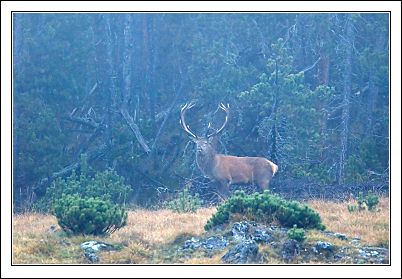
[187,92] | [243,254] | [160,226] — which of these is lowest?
[243,254]

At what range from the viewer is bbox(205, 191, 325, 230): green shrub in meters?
12.4

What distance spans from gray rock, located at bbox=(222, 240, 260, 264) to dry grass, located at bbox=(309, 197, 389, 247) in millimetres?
1926

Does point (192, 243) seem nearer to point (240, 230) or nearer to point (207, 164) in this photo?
point (240, 230)

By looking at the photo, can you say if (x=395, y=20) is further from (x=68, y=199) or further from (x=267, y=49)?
(x=267, y=49)

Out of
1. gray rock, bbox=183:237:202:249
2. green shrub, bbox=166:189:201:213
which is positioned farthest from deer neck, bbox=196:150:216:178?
gray rock, bbox=183:237:202:249

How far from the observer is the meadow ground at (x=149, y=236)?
1148cm

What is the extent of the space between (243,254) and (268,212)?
1476 millimetres

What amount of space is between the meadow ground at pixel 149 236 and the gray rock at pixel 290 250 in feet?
1.66

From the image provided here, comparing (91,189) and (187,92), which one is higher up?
(187,92)

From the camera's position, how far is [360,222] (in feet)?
43.9

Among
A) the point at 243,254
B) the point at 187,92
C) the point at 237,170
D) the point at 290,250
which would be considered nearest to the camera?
the point at 243,254

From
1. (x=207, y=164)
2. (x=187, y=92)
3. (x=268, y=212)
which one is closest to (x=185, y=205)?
(x=207, y=164)

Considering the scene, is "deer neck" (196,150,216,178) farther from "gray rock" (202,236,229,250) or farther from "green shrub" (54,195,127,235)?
"gray rock" (202,236,229,250)

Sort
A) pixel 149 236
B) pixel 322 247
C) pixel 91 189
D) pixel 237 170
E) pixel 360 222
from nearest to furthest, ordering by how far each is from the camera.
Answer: pixel 322 247, pixel 149 236, pixel 360 222, pixel 91 189, pixel 237 170
